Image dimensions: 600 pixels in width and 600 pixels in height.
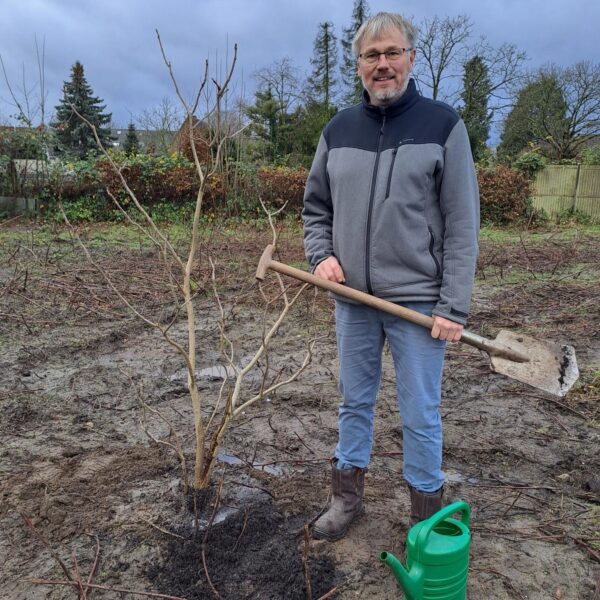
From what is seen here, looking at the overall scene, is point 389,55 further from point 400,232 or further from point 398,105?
point 400,232

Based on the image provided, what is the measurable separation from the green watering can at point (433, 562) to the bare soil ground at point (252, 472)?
35cm

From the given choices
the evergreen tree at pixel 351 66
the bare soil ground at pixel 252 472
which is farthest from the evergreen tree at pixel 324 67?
the bare soil ground at pixel 252 472

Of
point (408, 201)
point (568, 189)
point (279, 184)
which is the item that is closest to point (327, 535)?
point (408, 201)

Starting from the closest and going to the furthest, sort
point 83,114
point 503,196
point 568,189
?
1. point 503,196
2. point 568,189
3. point 83,114

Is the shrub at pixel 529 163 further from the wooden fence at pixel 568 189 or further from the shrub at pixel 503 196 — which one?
the shrub at pixel 503 196

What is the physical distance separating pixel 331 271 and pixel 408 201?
41 cm

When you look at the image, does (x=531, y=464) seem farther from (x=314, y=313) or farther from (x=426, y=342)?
(x=314, y=313)

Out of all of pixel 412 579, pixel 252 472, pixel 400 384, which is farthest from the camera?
pixel 252 472

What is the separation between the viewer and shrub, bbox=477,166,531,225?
48.3 ft

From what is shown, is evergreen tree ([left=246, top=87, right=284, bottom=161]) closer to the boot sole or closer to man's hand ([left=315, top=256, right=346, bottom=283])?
man's hand ([left=315, top=256, right=346, bottom=283])

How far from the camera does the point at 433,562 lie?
1.55m

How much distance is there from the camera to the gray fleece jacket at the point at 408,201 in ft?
6.31

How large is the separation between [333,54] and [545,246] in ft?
75.2

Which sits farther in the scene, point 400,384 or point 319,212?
point 319,212
